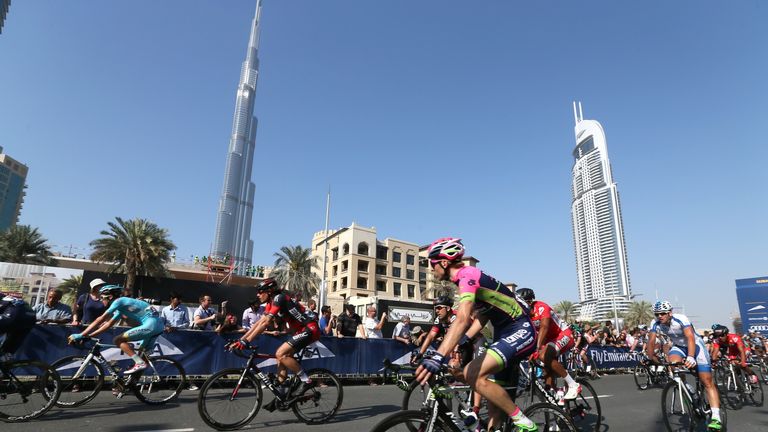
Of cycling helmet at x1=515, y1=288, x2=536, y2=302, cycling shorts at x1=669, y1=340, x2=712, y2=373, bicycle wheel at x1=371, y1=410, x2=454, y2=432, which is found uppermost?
cycling helmet at x1=515, y1=288, x2=536, y2=302

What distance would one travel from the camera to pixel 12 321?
612 centimetres

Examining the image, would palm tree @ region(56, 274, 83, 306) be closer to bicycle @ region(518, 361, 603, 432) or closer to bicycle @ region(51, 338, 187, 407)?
bicycle @ region(51, 338, 187, 407)

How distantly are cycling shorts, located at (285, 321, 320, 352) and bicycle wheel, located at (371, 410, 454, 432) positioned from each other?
3.42m

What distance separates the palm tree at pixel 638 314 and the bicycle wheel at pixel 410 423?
262ft

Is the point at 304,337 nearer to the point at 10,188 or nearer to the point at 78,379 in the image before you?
the point at 78,379

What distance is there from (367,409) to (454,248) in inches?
191

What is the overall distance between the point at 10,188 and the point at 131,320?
203935 mm

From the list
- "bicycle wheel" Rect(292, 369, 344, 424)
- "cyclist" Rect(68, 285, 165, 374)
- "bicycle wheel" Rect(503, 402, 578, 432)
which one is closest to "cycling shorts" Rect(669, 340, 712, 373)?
"bicycle wheel" Rect(503, 402, 578, 432)

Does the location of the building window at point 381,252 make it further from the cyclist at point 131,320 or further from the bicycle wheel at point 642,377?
the cyclist at point 131,320

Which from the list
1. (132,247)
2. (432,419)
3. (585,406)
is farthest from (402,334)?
(132,247)

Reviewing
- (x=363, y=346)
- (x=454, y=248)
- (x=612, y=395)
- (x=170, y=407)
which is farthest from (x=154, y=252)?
(x=454, y=248)

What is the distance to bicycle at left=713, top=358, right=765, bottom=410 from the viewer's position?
941 centimetres

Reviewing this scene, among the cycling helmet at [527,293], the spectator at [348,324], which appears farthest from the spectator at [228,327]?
the cycling helmet at [527,293]

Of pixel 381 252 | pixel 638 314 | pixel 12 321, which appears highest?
pixel 381 252
